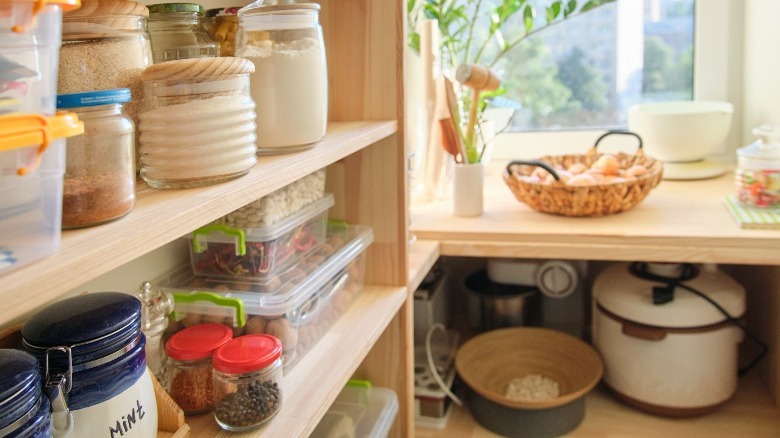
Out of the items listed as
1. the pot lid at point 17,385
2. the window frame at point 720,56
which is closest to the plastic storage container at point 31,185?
the pot lid at point 17,385

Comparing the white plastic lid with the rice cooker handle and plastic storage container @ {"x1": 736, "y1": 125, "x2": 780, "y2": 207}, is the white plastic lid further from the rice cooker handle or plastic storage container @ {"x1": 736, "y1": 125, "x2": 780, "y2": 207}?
plastic storage container @ {"x1": 736, "y1": 125, "x2": 780, "y2": 207}

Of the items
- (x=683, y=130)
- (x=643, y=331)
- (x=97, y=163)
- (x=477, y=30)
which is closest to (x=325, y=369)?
(x=97, y=163)

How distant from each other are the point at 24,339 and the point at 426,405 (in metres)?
1.05

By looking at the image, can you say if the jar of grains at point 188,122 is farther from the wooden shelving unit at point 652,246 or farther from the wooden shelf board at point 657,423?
the wooden shelf board at point 657,423

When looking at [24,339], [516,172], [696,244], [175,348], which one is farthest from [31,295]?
[516,172]

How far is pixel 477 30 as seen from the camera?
204cm

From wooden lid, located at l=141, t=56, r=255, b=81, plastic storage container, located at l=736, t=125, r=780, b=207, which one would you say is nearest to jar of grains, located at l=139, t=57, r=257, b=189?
wooden lid, located at l=141, t=56, r=255, b=81

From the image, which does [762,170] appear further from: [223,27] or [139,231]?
[139,231]

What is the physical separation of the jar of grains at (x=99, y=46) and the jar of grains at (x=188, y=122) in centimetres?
3

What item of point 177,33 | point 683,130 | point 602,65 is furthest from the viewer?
point 602,65

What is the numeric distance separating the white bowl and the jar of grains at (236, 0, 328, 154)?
115 cm

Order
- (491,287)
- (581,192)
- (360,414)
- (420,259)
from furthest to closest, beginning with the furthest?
(491,287) < (581,192) < (420,259) < (360,414)

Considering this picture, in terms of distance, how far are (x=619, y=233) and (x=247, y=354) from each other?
0.83 m

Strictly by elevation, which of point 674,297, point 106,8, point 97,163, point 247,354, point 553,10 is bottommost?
point 674,297
